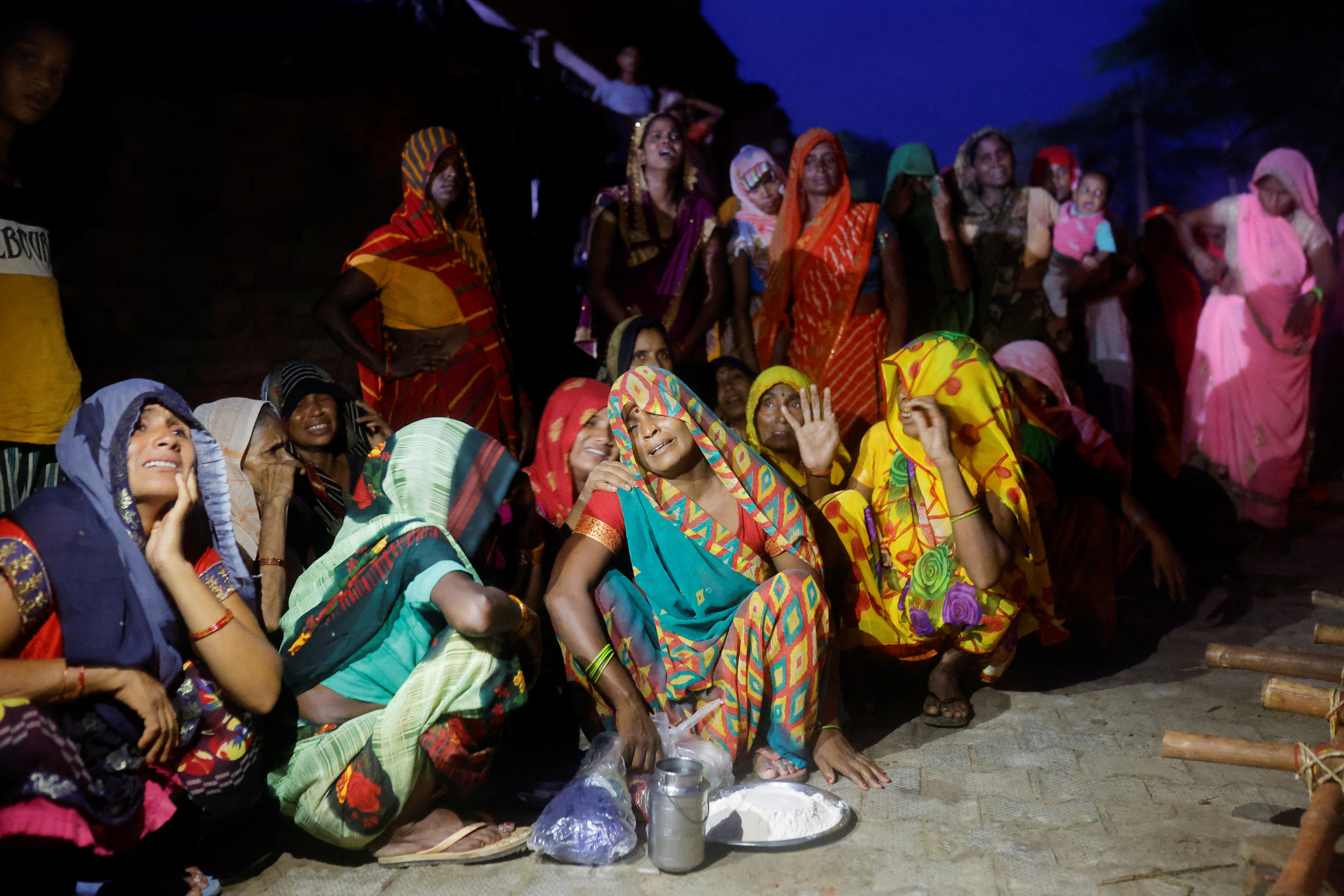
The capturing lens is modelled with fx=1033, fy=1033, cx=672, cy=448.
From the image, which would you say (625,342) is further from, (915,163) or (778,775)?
(915,163)

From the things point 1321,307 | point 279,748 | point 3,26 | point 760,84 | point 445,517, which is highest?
point 760,84

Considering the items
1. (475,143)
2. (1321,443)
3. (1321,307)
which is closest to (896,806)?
(475,143)

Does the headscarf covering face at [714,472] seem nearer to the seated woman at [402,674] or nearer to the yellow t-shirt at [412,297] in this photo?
the seated woman at [402,674]

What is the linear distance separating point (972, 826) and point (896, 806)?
0.22m

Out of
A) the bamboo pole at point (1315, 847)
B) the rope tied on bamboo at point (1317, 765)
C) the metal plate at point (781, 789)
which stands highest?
the rope tied on bamboo at point (1317, 765)

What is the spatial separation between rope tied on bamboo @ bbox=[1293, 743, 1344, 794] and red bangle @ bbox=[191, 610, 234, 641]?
2361 mm

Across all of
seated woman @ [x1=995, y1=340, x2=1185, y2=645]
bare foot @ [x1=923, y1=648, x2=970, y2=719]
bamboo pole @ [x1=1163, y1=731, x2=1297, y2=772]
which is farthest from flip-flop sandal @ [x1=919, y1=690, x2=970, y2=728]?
bamboo pole @ [x1=1163, y1=731, x2=1297, y2=772]

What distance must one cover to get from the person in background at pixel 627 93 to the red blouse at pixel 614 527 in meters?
Result: 4.50

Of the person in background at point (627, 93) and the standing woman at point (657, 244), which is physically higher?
the person in background at point (627, 93)

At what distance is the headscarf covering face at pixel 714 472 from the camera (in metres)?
3.20

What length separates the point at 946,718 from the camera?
3.56 meters

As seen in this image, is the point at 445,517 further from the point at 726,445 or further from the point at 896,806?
the point at 896,806

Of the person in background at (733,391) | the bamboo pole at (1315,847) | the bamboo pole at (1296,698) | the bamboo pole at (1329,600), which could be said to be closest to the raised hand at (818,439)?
the person in background at (733,391)

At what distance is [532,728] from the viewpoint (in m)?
3.51
